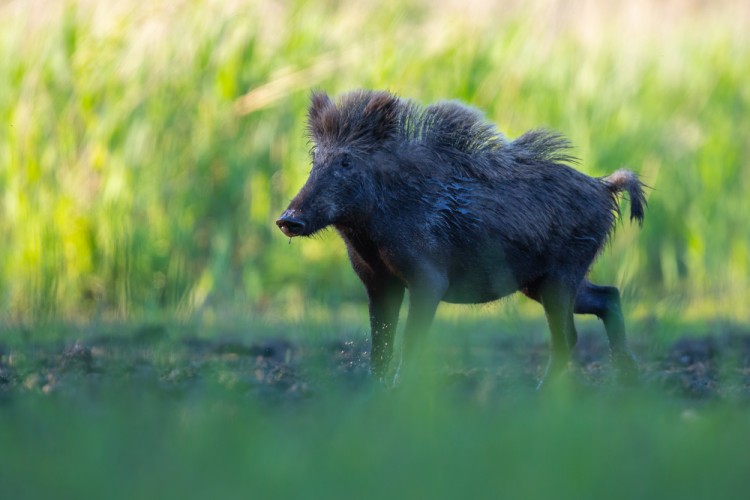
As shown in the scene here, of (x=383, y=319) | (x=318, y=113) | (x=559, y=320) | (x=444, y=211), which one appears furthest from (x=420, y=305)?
(x=318, y=113)

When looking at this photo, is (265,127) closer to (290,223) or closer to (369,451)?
(290,223)

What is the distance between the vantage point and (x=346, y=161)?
5.18 m

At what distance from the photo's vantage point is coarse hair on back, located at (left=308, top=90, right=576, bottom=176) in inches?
206

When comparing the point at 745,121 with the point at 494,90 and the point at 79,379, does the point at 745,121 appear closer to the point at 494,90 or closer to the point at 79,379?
the point at 494,90

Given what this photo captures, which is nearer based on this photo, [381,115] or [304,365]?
[304,365]

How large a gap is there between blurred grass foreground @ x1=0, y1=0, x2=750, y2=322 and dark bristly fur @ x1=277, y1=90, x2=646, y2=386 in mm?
2172

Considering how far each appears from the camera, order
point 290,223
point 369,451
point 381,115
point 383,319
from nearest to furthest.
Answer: point 369,451, point 290,223, point 381,115, point 383,319

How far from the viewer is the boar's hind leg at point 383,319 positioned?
5.34 meters

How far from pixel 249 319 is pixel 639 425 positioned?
15.1 ft

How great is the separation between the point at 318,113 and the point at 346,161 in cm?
39

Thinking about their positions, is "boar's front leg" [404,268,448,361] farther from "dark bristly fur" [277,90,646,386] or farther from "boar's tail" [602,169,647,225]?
"boar's tail" [602,169,647,225]

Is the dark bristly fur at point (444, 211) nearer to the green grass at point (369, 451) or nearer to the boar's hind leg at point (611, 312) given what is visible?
the boar's hind leg at point (611, 312)

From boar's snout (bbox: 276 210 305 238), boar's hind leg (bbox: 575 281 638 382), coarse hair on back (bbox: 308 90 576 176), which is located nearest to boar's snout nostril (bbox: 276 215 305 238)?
boar's snout (bbox: 276 210 305 238)

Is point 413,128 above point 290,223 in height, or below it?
above
